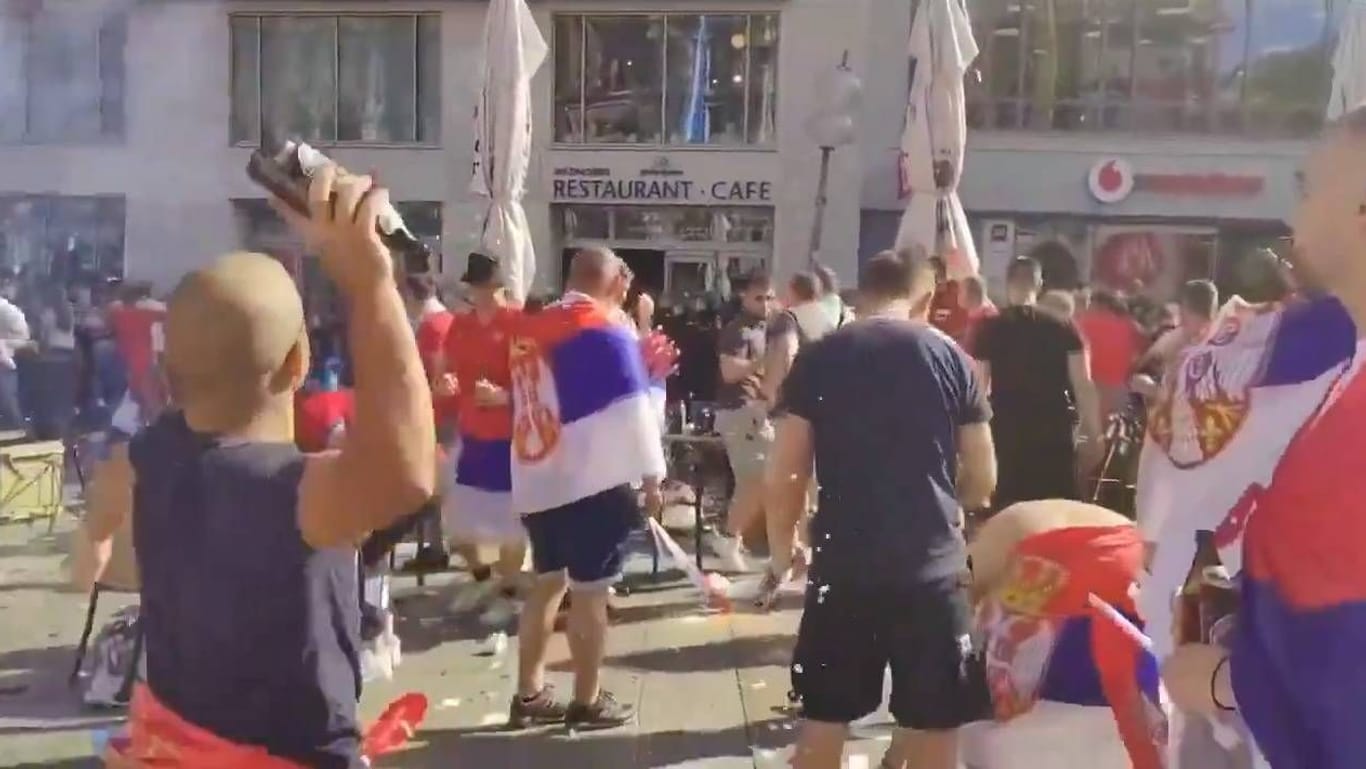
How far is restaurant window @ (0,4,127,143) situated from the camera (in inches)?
615

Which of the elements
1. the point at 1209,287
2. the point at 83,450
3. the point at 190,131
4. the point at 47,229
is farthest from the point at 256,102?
the point at 1209,287

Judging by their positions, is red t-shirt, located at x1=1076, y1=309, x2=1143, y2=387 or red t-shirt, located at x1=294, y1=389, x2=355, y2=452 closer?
red t-shirt, located at x1=294, y1=389, x2=355, y2=452

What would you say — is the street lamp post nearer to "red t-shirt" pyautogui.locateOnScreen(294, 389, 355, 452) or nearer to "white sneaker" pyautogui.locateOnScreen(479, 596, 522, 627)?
"white sneaker" pyautogui.locateOnScreen(479, 596, 522, 627)

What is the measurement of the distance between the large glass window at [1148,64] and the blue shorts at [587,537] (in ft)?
47.4

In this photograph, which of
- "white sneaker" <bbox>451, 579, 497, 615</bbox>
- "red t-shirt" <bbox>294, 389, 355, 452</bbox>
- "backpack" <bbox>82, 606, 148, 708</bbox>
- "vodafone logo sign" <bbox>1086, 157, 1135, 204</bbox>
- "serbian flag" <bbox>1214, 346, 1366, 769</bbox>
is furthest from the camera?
"vodafone logo sign" <bbox>1086, 157, 1135, 204</bbox>

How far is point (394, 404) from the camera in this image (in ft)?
6.03

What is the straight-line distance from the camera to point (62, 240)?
1828 cm

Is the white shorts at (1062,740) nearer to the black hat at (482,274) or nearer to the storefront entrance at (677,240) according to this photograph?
the black hat at (482,274)

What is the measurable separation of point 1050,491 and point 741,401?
8.00 feet

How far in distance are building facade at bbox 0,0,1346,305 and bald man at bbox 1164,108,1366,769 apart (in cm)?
1586

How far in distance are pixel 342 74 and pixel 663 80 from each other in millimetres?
4037

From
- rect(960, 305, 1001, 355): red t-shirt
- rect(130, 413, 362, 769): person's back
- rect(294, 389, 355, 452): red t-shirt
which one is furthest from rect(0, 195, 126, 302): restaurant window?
rect(130, 413, 362, 769): person's back

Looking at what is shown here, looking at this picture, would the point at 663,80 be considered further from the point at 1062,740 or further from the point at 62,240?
the point at 1062,740

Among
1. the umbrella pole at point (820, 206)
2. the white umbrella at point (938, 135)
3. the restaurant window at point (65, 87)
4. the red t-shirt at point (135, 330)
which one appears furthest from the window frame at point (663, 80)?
the red t-shirt at point (135, 330)
